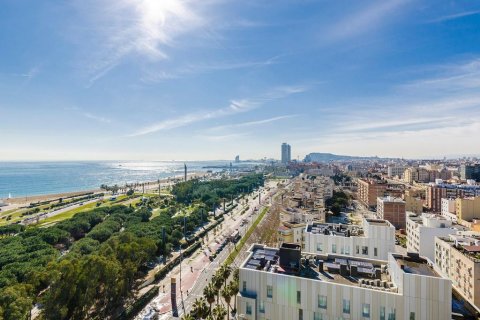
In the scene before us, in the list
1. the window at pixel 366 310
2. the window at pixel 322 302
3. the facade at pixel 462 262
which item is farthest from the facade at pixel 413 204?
the window at pixel 322 302

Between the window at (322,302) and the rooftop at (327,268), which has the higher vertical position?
the rooftop at (327,268)

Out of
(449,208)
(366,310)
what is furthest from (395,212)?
(366,310)

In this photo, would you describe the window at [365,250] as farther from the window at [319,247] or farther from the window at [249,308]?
the window at [249,308]

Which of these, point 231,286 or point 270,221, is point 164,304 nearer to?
point 231,286

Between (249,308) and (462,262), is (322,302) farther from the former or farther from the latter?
(462,262)

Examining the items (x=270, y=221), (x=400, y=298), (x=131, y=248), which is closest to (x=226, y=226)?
(x=270, y=221)

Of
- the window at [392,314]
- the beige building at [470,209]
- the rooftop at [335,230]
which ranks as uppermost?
the rooftop at [335,230]

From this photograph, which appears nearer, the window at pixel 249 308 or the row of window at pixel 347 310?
the row of window at pixel 347 310
